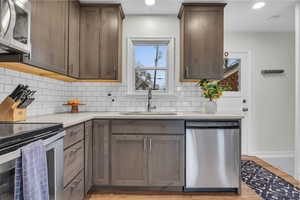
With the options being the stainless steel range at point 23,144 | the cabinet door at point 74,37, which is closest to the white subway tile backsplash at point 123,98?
the cabinet door at point 74,37

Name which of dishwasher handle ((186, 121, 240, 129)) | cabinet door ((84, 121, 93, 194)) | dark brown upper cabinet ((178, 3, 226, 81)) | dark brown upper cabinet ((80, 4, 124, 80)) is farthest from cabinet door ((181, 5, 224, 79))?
cabinet door ((84, 121, 93, 194))

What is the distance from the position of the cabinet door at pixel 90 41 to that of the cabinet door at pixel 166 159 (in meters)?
1.29

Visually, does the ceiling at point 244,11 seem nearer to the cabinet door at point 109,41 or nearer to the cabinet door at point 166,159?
the cabinet door at point 109,41

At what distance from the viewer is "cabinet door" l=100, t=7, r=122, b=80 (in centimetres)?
293

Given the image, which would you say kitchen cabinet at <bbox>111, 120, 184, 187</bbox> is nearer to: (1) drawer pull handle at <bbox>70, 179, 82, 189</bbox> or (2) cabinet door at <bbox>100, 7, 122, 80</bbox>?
(1) drawer pull handle at <bbox>70, 179, 82, 189</bbox>

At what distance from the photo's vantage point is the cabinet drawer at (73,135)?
179 centimetres

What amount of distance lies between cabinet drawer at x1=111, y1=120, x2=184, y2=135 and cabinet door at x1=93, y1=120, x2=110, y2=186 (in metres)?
0.12

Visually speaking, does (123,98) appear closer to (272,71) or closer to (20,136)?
(20,136)

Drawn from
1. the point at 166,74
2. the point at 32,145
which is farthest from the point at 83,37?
the point at 32,145

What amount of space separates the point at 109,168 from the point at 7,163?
5.46ft

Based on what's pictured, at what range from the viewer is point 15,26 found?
1.50m

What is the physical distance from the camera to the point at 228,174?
247 centimetres

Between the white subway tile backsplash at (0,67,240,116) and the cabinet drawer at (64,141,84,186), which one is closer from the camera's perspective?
the cabinet drawer at (64,141,84,186)

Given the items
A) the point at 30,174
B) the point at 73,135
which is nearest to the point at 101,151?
the point at 73,135
